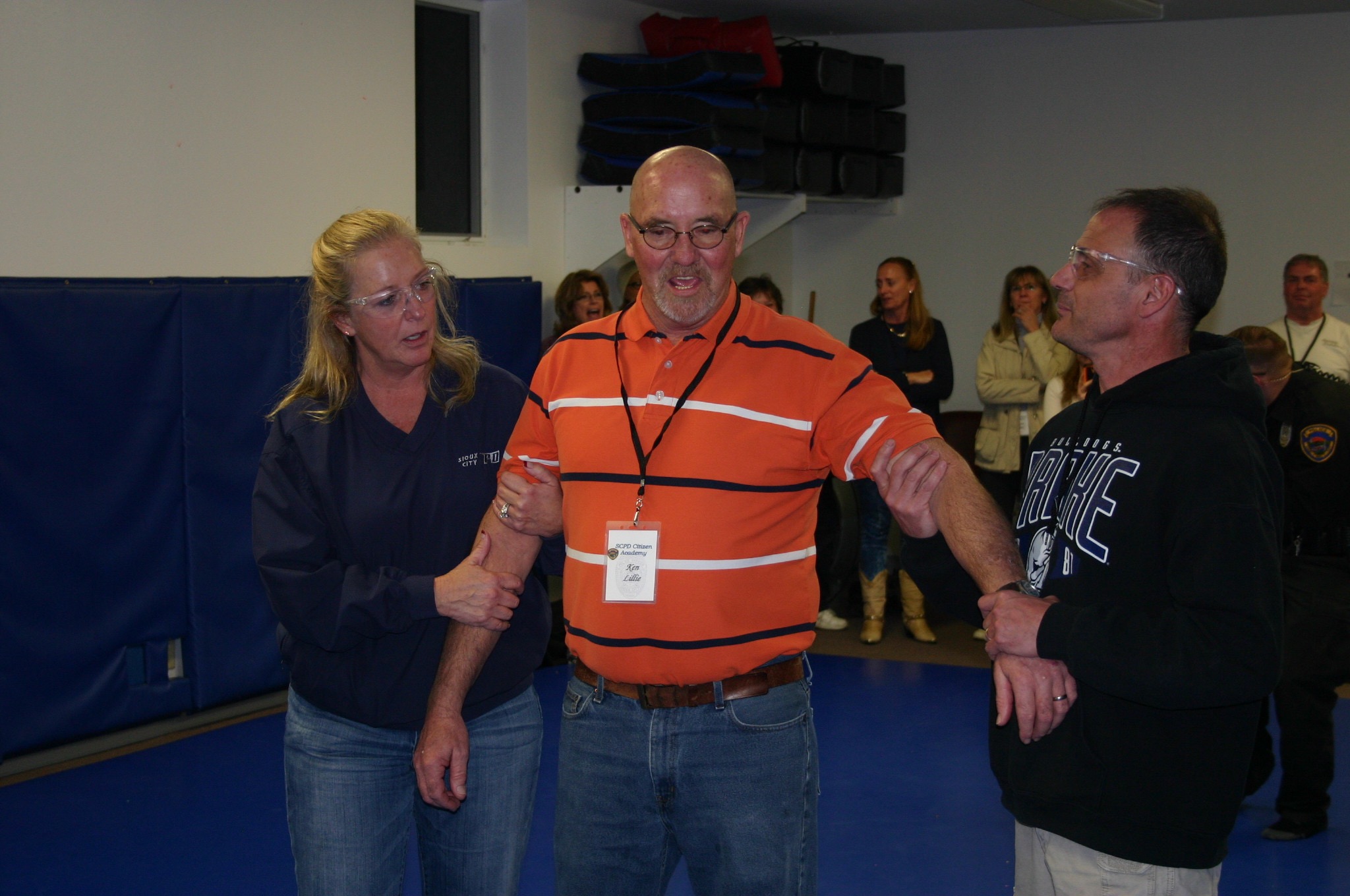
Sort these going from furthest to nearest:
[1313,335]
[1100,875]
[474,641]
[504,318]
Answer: [1313,335], [504,318], [474,641], [1100,875]

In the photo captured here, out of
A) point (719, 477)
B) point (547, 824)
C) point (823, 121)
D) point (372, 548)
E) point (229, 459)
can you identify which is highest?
point (823, 121)

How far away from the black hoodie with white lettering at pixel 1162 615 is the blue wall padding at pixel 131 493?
3366 millimetres

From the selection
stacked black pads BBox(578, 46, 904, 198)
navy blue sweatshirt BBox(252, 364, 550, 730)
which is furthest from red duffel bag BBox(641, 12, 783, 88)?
navy blue sweatshirt BBox(252, 364, 550, 730)

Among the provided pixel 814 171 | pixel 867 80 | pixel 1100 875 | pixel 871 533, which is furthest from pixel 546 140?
pixel 1100 875

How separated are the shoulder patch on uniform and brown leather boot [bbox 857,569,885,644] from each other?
2661 millimetres

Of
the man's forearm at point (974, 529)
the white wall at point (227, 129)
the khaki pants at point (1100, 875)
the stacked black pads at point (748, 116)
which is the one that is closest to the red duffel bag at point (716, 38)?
the stacked black pads at point (748, 116)

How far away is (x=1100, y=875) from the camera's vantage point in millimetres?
1851

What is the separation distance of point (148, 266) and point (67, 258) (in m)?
0.32

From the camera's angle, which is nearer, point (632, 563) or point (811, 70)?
point (632, 563)

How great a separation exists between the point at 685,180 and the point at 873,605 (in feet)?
14.9

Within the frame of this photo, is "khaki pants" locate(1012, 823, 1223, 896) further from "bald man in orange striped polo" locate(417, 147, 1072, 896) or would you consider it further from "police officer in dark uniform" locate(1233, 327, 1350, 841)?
"police officer in dark uniform" locate(1233, 327, 1350, 841)

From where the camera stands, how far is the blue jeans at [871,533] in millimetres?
6125

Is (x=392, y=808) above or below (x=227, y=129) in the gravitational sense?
below

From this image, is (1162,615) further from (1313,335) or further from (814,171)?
(814,171)
